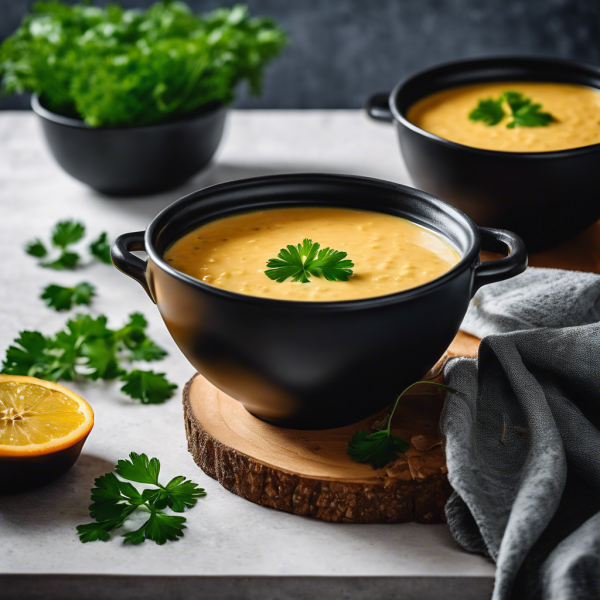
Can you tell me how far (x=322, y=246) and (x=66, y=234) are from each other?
0.79m

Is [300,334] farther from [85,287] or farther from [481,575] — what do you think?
Result: [85,287]

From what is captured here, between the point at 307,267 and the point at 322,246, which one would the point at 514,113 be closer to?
the point at 322,246

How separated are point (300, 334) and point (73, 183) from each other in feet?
4.43

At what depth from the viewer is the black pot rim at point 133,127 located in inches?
73.2

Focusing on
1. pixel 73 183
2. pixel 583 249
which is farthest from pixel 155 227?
pixel 73 183

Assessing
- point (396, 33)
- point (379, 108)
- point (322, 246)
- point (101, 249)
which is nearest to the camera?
point (322, 246)

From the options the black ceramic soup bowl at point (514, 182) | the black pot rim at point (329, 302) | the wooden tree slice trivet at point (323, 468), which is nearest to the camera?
the black pot rim at point (329, 302)

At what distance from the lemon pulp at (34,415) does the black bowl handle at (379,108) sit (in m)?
0.96

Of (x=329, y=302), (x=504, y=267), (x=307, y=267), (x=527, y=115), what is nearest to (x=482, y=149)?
(x=527, y=115)

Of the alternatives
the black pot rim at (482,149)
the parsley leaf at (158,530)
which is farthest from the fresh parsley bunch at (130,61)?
the parsley leaf at (158,530)

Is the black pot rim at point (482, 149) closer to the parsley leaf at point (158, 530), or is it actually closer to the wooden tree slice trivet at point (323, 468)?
the wooden tree slice trivet at point (323, 468)

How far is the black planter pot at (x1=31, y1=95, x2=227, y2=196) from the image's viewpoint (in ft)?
6.15

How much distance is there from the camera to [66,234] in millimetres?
1743

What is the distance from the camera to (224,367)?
1021 millimetres
